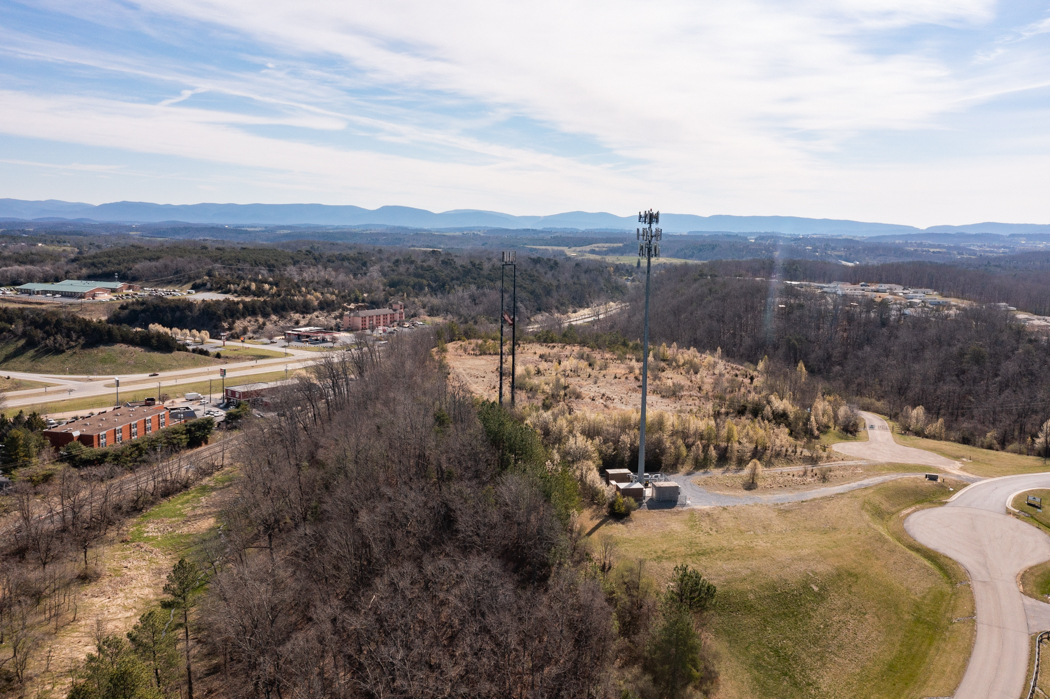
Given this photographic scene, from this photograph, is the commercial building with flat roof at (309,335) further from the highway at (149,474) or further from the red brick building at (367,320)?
the highway at (149,474)

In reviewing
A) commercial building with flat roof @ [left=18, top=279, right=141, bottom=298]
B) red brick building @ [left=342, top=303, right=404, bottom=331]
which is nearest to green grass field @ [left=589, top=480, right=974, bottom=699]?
red brick building @ [left=342, top=303, right=404, bottom=331]

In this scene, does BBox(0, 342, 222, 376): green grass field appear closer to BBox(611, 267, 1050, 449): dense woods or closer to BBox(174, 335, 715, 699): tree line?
BBox(174, 335, 715, 699): tree line

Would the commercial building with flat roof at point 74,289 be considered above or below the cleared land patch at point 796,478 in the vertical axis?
above

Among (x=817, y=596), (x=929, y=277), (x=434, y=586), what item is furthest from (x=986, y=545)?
(x=929, y=277)

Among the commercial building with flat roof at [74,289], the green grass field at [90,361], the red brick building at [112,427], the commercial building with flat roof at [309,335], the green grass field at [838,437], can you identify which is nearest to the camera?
the green grass field at [838,437]

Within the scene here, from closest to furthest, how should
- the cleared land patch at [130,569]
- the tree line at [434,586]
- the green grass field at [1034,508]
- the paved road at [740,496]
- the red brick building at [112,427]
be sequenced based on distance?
the tree line at [434,586]
the cleared land patch at [130,569]
the green grass field at [1034,508]
the paved road at [740,496]
the red brick building at [112,427]

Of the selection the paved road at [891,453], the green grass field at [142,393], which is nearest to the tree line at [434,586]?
the paved road at [891,453]
